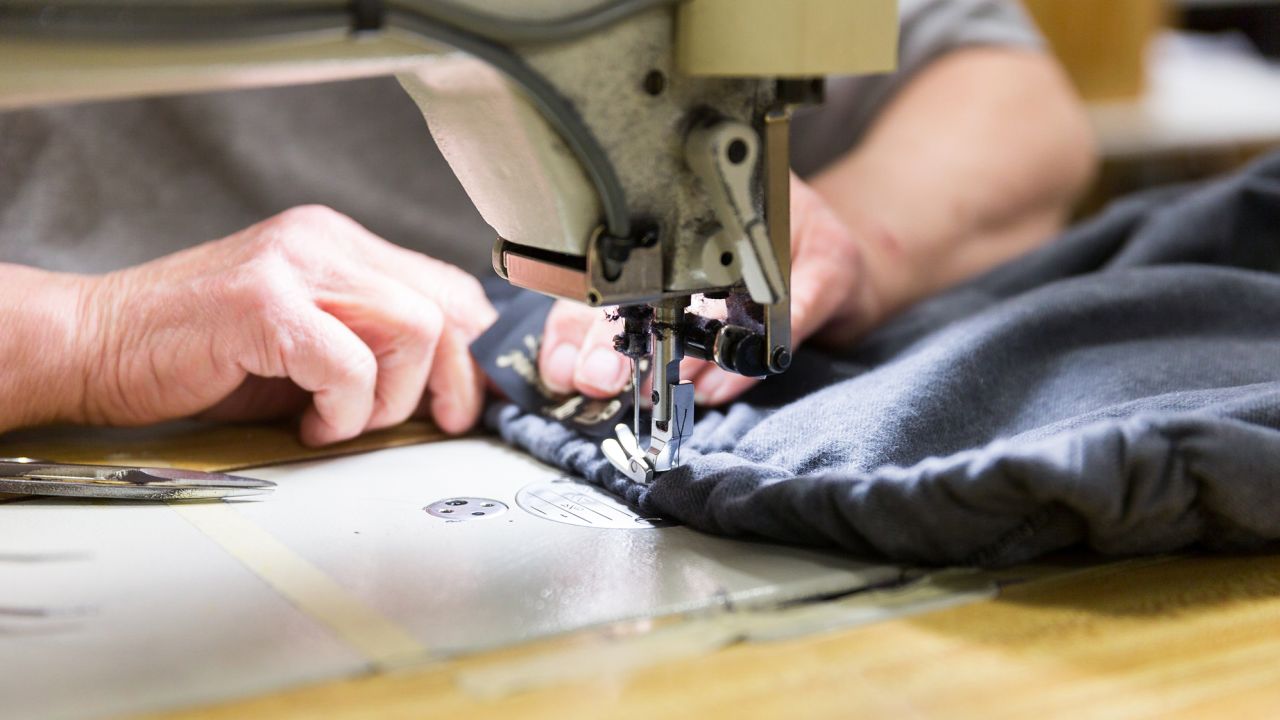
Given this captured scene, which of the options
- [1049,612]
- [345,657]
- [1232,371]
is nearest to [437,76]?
[345,657]

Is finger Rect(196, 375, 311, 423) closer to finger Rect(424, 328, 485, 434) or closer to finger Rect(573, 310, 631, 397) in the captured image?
finger Rect(424, 328, 485, 434)

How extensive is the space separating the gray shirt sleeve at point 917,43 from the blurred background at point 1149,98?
2.43 ft

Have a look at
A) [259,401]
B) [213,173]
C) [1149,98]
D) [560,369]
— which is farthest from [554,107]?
[1149,98]

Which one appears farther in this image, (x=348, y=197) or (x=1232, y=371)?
(x=348, y=197)

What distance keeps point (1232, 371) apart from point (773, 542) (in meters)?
0.33

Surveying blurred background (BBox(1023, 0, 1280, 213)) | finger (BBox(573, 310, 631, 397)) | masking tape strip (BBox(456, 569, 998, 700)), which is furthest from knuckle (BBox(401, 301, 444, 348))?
blurred background (BBox(1023, 0, 1280, 213))

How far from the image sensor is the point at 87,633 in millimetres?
604

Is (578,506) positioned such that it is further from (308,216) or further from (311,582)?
(308,216)

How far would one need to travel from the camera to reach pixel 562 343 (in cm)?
95

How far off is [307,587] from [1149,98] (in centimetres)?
216

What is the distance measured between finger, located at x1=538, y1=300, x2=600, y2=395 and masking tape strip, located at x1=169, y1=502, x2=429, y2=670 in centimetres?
25

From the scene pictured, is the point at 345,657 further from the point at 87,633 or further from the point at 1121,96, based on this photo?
the point at 1121,96

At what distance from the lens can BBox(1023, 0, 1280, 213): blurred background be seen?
209 centimetres

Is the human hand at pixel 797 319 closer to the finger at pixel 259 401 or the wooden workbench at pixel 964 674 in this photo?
the finger at pixel 259 401
